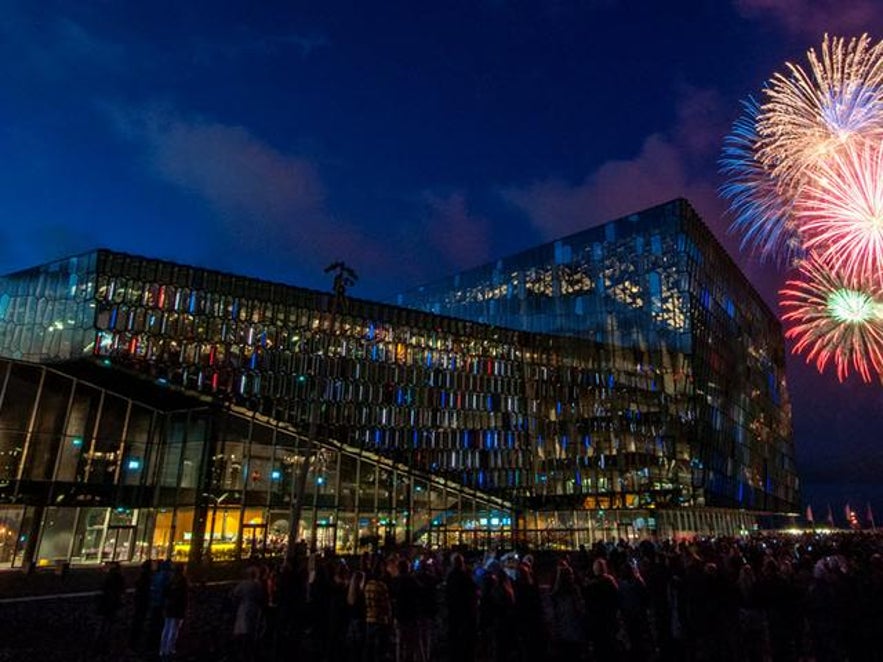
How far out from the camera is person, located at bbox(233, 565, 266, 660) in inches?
420

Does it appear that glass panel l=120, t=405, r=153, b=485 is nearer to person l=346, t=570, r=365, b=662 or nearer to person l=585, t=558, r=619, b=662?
person l=346, t=570, r=365, b=662

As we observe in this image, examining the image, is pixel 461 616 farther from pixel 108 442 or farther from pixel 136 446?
pixel 136 446

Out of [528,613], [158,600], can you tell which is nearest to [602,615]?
[528,613]

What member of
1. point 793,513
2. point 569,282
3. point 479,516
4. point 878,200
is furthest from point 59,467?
point 793,513

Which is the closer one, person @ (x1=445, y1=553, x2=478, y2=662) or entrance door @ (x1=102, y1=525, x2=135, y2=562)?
person @ (x1=445, y1=553, x2=478, y2=662)

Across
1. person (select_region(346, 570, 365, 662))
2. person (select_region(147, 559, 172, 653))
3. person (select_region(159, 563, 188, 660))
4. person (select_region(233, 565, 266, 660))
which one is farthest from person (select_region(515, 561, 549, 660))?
person (select_region(147, 559, 172, 653))

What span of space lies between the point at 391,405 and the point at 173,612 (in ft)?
153

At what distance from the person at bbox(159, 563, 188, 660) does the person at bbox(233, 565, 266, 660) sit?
1.21 m

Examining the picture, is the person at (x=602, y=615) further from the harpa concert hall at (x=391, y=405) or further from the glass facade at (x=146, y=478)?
the glass facade at (x=146, y=478)

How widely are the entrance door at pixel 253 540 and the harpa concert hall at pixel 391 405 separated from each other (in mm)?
125

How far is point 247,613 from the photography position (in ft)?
35.1

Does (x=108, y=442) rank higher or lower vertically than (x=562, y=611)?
higher

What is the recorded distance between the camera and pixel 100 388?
3444cm

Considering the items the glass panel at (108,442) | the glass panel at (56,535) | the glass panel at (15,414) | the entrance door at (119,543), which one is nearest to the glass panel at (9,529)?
the glass panel at (56,535)
